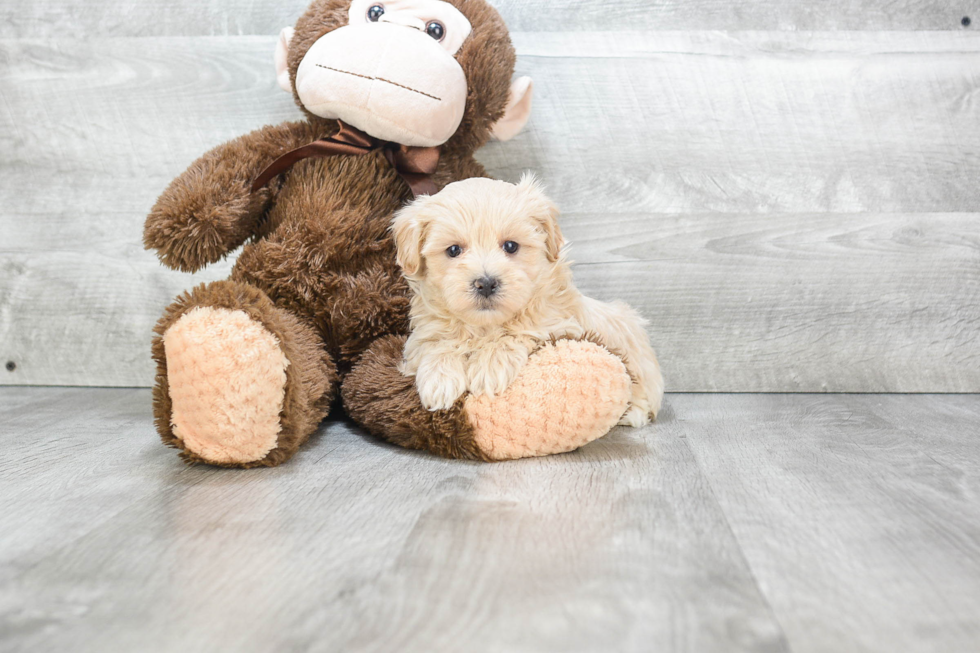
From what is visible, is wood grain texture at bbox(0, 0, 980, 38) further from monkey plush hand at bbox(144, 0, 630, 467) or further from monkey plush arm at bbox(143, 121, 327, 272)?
monkey plush arm at bbox(143, 121, 327, 272)

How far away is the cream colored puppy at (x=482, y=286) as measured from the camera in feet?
2.97

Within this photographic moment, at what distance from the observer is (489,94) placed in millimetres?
1097

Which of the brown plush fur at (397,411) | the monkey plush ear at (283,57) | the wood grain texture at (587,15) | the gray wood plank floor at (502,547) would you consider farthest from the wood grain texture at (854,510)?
the monkey plush ear at (283,57)

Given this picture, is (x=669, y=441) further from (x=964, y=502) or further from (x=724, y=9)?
(x=724, y=9)

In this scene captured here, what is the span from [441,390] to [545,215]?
25cm

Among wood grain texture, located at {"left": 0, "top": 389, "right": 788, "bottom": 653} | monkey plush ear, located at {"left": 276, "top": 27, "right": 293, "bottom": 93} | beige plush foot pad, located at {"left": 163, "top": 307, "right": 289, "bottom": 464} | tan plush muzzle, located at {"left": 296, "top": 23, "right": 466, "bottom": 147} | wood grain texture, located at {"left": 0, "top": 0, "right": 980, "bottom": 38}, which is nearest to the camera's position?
wood grain texture, located at {"left": 0, "top": 389, "right": 788, "bottom": 653}

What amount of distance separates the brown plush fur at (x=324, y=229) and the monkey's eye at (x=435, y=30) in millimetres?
36

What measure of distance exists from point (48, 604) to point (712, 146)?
117 centimetres

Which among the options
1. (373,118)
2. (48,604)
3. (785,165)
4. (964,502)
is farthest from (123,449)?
(785,165)

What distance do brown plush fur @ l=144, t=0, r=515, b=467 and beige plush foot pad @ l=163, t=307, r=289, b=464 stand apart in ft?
0.32

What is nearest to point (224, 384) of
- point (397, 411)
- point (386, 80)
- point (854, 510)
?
point (397, 411)

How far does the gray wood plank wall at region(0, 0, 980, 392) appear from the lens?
4.33 ft

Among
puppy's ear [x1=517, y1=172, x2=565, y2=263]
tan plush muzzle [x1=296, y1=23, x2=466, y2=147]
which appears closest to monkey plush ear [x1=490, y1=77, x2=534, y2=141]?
tan plush muzzle [x1=296, y1=23, x2=466, y2=147]

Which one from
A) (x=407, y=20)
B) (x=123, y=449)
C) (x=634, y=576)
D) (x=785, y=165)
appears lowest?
(x=123, y=449)
